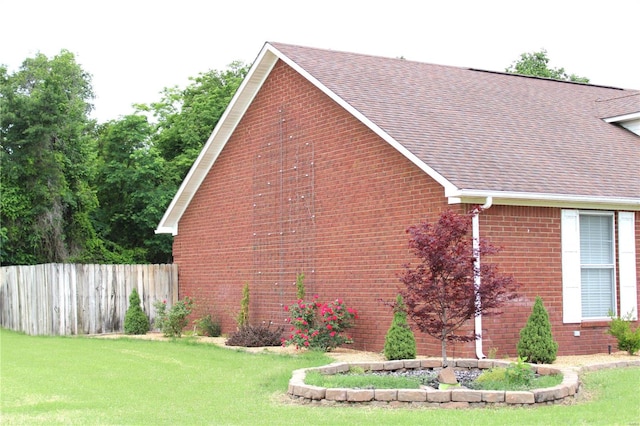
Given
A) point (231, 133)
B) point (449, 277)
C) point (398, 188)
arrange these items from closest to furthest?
point (449, 277) → point (398, 188) → point (231, 133)

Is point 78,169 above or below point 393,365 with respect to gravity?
above

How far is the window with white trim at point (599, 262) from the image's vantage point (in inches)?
630

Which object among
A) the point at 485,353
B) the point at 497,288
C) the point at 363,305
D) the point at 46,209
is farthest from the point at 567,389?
the point at 46,209

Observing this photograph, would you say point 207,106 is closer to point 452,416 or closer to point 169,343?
point 169,343

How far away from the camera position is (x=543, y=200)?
15523mm

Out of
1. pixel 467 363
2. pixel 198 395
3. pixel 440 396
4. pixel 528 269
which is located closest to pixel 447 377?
pixel 440 396

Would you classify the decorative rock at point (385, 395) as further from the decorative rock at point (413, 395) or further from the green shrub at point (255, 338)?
the green shrub at point (255, 338)

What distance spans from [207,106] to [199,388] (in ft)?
105

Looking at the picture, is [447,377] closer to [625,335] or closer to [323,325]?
[625,335]

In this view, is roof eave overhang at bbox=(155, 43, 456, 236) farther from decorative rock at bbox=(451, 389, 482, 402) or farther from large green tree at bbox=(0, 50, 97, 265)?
large green tree at bbox=(0, 50, 97, 265)

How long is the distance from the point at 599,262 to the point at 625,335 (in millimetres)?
1503

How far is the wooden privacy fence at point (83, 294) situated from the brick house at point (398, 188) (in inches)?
37.7

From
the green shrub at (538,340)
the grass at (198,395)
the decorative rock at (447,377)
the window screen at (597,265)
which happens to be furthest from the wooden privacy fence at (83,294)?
the decorative rock at (447,377)

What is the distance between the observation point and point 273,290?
2005 centimetres
